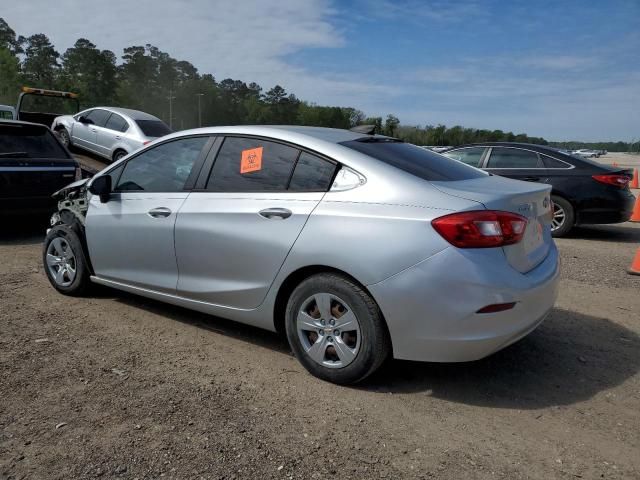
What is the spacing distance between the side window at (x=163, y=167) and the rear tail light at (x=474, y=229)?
6.71 feet

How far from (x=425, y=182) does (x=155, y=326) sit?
97.3 inches

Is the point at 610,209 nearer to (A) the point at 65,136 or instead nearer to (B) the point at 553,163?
(B) the point at 553,163

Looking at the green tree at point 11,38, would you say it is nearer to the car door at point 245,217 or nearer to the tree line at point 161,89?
the tree line at point 161,89

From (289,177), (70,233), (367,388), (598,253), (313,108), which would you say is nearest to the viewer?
(367,388)

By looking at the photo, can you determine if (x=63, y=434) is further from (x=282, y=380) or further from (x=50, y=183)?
(x=50, y=183)

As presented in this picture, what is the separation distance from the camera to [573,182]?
8.66 metres

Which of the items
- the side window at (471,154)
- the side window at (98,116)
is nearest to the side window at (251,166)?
the side window at (471,154)

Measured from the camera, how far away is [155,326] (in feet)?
14.1

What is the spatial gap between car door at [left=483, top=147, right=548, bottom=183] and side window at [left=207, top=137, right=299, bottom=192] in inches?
255

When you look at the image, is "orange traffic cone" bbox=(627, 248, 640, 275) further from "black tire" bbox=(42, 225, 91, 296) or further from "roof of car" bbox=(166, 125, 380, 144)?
"black tire" bbox=(42, 225, 91, 296)

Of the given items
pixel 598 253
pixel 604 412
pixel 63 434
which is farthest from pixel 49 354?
pixel 598 253

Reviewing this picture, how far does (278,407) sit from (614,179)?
24.8 ft

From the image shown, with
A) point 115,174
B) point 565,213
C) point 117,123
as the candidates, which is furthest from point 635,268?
point 117,123

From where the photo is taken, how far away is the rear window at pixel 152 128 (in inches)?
461
